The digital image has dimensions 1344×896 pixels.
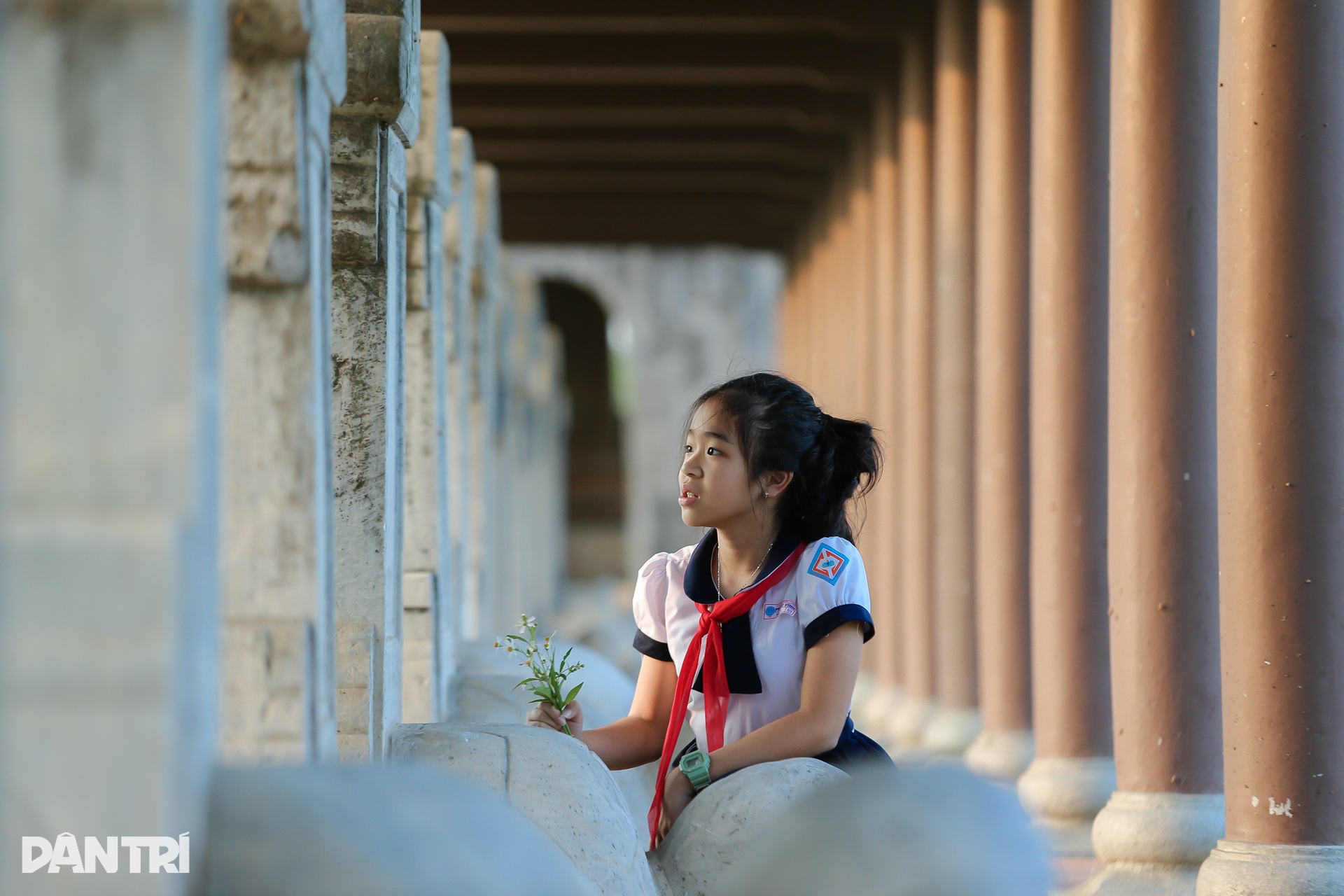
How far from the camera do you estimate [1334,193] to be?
453cm

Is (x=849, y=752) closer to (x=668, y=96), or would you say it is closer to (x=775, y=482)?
(x=775, y=482)

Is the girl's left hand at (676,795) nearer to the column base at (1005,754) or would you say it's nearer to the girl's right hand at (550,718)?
the girl's right hand at (550,718)

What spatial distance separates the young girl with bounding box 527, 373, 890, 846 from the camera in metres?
3.53

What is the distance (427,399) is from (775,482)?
81.2 inches

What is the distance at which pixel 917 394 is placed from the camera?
11.0 meters

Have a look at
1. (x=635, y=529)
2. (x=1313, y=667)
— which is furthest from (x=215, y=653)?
(x=635, y=529)

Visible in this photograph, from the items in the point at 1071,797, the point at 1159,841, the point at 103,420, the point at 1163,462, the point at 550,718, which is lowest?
the point at 1071,797

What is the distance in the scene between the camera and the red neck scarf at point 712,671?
3.64 metres

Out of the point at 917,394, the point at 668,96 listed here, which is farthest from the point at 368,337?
the point at 668,96

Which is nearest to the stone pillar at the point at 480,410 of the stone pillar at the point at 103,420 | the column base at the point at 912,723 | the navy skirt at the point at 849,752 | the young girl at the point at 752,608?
the column base at the point at 912,723

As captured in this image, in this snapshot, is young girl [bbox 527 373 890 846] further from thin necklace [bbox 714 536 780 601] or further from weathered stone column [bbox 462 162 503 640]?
weathered stone column [bbox 462 162 503 640]

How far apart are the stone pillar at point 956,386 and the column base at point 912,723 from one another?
2.33ft

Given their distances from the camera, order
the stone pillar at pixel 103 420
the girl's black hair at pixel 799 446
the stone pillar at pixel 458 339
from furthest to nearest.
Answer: the stone pillar at pixel 458 339, the girl's black hair at pixel 799 446, the stone pillar at pixel 103 420

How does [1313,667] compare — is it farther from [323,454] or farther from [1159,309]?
[323,454]
